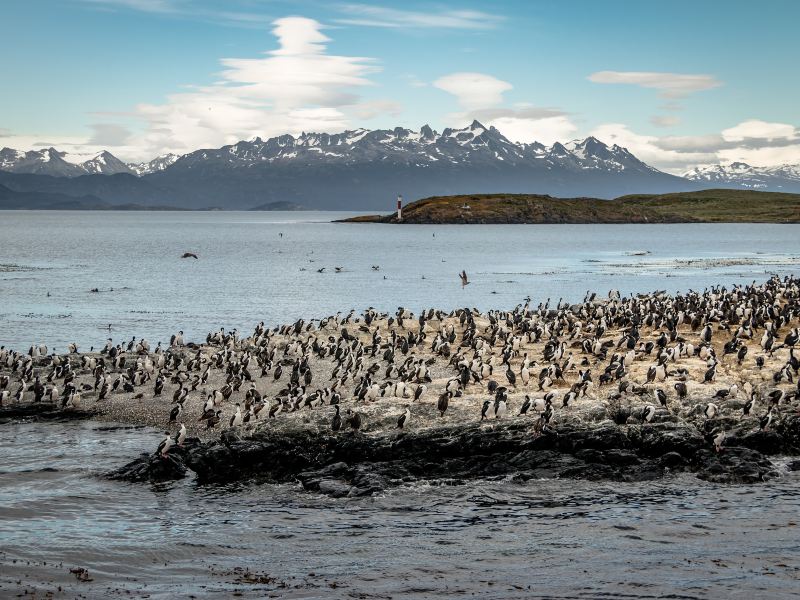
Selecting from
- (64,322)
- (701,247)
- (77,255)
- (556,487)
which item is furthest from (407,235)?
(556,487)

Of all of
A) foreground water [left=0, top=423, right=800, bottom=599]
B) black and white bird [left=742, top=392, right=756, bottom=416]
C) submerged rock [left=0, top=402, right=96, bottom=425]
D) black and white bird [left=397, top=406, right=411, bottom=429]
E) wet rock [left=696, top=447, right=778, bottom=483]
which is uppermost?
black and white bird [left=742, top=392, right=756, bottom=416]

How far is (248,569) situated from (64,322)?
4348 centimetres

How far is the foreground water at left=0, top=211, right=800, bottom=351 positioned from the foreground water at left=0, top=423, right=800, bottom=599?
28055 mm

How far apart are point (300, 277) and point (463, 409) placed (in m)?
69.5

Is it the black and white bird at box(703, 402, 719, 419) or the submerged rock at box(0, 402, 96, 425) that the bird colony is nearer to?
the black and white bird at box(703, 402, 719, 419)

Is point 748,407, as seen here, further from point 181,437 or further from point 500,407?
point 181,437

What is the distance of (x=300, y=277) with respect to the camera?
3728 inches

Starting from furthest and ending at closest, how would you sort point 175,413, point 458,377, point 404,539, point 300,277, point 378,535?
point 300,277 → point 458,377 → point 175,413 → point 378,535 → point 404,539

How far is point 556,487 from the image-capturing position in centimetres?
2283

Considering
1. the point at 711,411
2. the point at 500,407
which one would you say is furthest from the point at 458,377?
the point at 711,411

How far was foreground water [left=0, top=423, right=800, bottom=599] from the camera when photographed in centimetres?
1747

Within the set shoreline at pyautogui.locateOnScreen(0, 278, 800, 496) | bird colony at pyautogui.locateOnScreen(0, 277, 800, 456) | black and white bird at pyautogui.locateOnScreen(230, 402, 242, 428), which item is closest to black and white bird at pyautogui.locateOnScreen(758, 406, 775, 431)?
bird colony at pyautogui.locateOnScreen(0, 277, 800, 456)

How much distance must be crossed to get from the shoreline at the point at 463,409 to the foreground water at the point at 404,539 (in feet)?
3.25

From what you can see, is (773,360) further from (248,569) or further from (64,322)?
(64,322)
